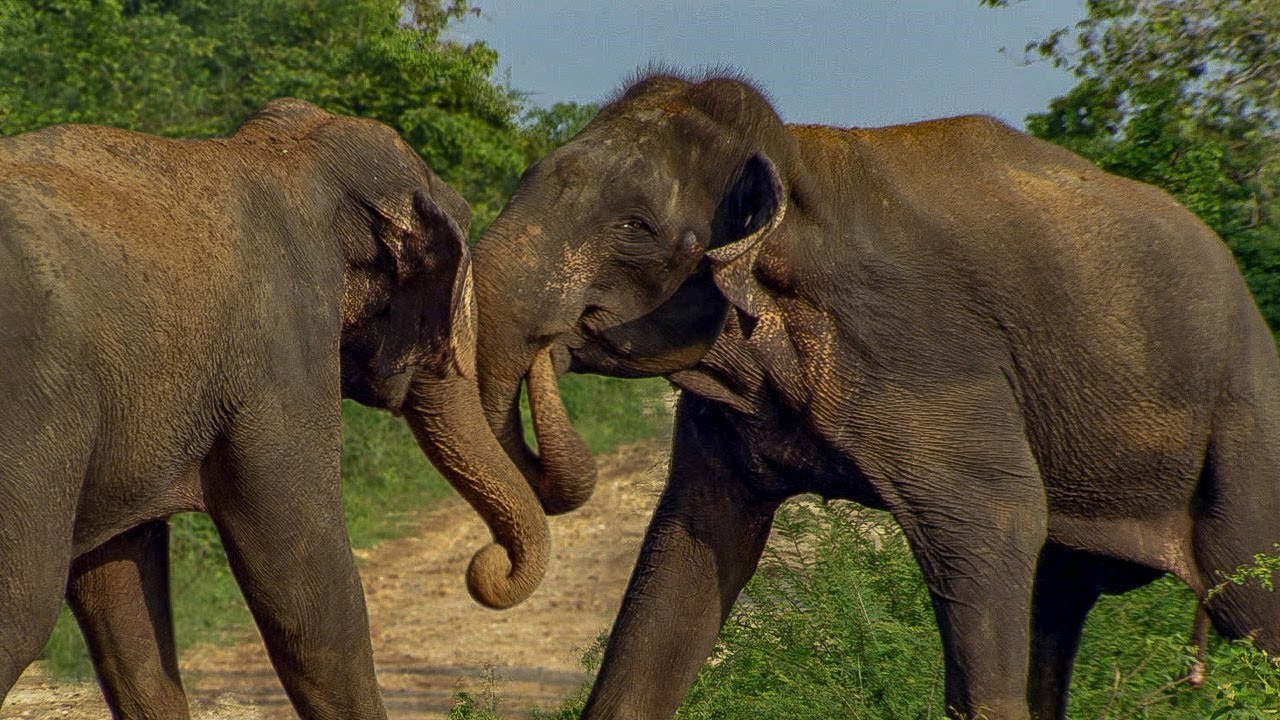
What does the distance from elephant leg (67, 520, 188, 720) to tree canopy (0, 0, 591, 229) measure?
247 inches

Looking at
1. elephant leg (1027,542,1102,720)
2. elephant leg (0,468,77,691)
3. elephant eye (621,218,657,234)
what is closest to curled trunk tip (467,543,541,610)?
elephant eye (621,218,657,234)

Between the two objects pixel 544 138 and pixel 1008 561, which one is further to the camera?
pixel 544 138

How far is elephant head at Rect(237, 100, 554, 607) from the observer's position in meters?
5.24

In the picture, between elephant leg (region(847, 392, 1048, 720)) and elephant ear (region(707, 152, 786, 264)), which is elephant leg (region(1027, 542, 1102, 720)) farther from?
elephant ear (region(707, 152, 786, 264))

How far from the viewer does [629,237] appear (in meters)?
5.12

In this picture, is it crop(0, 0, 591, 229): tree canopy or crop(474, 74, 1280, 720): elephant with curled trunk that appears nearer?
crop(474, 74, 1280, 720): elephant with curled trunk

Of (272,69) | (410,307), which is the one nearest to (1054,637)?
(410,307)

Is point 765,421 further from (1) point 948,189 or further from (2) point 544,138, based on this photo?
(2) point 544,138

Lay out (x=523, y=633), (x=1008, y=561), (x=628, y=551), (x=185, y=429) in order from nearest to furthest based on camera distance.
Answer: (x=185, y=429), (x=1008, y=561), (x=523, y=633), (x=628, y=551)

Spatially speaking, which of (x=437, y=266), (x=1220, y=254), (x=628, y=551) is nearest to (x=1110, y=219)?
(x=1220, y=254)

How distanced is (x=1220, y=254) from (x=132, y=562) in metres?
2.88

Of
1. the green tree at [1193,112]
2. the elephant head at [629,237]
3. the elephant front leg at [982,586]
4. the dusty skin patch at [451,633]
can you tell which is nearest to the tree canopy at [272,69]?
the dusty skin patch at [451,633]

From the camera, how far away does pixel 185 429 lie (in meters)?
4.72

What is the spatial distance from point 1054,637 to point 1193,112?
345 centimetres
